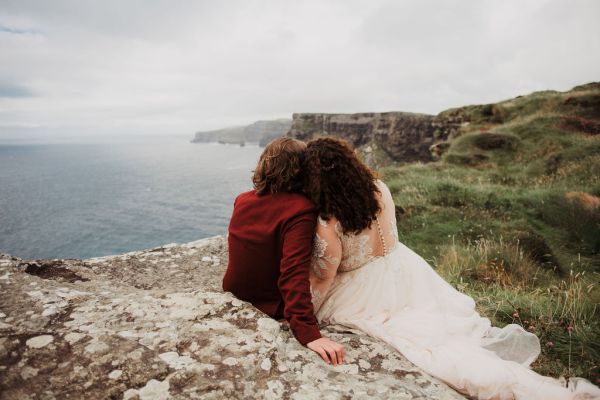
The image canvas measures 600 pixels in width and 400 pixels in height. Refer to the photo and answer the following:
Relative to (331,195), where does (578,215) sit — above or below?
below

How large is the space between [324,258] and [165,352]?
4.82 ft

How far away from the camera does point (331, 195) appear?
2.81 m

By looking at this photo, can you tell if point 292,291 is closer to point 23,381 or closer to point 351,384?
point 351,384

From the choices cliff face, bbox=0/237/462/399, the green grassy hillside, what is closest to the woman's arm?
cliff face, bbox=0/237/462/399

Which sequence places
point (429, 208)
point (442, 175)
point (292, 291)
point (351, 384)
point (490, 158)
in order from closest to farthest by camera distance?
point (351, 384)
point (292, 291)
point (429, 208)
point (442, 175)
point (490, 158)

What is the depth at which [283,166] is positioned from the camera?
2797 millimetres

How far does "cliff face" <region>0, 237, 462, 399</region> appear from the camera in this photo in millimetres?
1841

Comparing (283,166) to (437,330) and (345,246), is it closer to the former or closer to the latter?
(345,246)

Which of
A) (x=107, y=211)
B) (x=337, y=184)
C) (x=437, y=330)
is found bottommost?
(x=107, y=211)

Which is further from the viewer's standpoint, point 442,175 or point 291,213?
point 442,175

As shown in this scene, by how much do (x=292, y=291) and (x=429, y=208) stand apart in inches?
321

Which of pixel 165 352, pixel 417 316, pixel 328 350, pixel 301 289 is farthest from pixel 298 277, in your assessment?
pixel 417 316

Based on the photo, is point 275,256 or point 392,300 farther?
point 392,300

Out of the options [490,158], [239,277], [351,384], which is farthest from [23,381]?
[490,158]
